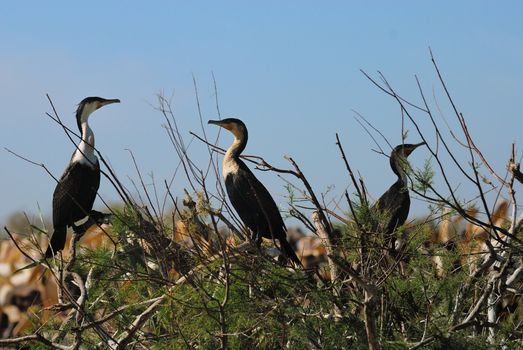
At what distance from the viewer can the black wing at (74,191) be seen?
6699mm

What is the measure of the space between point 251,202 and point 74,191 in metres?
1.39

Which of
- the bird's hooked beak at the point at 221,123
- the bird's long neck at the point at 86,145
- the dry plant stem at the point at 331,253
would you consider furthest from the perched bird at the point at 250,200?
the dry plant stem at the point at 331,253

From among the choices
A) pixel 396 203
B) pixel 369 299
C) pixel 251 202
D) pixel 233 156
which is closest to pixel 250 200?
pixel 251 202

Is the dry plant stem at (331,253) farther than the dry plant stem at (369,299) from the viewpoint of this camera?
Yes

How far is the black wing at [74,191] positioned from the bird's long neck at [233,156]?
1.02 meters

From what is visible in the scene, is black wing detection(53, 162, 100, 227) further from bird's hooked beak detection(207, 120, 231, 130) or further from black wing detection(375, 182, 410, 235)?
black wing detection(375, 182, 410, 235)

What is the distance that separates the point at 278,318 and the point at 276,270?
0.22 m

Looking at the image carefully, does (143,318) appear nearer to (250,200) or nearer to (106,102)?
(250,200)

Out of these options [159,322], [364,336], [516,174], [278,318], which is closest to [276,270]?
[278,318]

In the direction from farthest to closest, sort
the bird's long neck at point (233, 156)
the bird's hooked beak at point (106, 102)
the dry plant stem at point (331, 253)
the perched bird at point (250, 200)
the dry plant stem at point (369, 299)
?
the bird's hooked beak at point (106, 102)
the bird's long neck at point (233, 156)
the perched bird at point (250, 200)
the dry plant stem at point (331, 253)
the dry plant stem at point (369, 299)

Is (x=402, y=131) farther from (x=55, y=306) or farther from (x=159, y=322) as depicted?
(x=55, y=306)

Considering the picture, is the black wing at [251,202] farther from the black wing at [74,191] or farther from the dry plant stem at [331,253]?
the dry plant stem at [331,253]

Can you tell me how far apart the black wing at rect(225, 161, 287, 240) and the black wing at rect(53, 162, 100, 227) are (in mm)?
1136

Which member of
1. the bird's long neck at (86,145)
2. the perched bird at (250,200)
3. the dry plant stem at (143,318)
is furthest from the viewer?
the bird's long neck at (86,145)
